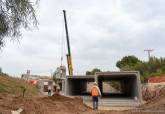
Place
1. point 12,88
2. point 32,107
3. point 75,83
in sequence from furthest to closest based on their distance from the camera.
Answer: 1. point 75,83
2. point 12,88
3. point 32,107

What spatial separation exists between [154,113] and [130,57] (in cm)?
10189

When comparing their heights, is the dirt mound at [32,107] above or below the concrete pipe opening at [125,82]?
below

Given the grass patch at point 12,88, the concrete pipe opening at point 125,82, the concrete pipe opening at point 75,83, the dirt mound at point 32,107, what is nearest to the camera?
→ the dirt mound at point 32,107

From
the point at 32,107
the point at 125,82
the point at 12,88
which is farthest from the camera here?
the point at 125,82

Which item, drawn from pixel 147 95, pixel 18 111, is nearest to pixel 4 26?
pixel 18 111

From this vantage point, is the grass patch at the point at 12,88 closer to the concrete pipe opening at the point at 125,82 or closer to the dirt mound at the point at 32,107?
the concrete pipe opening at the point at 125,82

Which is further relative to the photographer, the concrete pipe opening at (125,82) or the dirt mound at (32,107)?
the concrete pipe opening at (125,82)

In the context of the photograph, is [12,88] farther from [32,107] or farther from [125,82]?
[32,107]

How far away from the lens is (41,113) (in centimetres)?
1738

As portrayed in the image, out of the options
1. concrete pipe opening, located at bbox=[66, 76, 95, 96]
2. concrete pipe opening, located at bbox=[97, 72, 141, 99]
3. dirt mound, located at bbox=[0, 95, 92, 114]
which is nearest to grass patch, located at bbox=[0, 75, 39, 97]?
concrete pipe opening, located at bbox=[66, 76, 95, 96]

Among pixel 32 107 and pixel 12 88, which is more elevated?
pixel 12 88

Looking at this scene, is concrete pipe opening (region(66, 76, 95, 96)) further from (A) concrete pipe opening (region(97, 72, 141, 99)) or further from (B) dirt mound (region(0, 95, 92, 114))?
(B) dirt mound (region(0, 95, 92, 114))

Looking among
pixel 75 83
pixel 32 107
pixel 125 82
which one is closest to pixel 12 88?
pixel 75 83

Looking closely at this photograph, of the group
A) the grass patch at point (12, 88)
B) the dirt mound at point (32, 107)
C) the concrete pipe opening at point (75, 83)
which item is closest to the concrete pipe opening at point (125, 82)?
the concrete pipe opening at point (75, 83)
